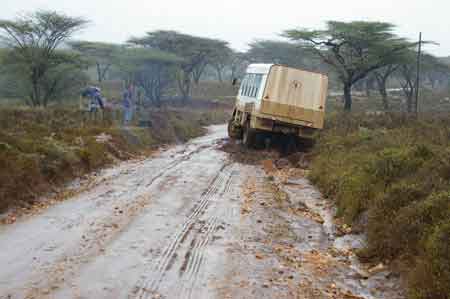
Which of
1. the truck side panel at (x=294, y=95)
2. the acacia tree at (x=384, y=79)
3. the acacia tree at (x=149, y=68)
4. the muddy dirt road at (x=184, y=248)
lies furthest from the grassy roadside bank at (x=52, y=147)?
the acacia tree at (x=149, y=68)

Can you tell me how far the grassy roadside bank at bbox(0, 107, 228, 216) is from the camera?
11.2 meters

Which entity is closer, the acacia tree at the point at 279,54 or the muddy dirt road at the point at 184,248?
the muddy dirt road at the point at 184,248

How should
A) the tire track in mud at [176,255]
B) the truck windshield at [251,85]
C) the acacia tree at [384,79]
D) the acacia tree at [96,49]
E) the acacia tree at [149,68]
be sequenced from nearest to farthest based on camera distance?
the tire track in mud at [176,255] → the truck windshield at [251,85] → the acacia tree at [384,79] → the acacia tree at [149,68] → the acacia tree at [96,49]

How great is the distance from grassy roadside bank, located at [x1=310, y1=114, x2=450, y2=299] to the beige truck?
3184 millimetres

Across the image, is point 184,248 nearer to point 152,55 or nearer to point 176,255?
point 176,255

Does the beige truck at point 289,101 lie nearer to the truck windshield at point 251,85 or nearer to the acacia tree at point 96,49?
the truck windshield at point 251,85

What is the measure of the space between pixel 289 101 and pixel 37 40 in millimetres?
19956

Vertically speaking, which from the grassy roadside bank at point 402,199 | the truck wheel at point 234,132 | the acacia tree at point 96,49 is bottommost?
the truck wheel at point 234,132

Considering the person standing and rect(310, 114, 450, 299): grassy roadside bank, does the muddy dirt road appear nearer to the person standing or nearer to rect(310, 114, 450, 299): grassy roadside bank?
rect(310, 114, 450, 299): grassy roadside bank

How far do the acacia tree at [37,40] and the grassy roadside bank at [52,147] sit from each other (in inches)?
391

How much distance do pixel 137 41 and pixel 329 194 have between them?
4066 centimetres

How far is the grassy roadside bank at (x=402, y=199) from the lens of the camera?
6.50m

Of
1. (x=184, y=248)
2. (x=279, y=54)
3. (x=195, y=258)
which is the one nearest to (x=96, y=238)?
(x=184, y=248)

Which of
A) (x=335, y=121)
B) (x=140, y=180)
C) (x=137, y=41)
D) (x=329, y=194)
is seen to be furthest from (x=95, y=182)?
(x=137, y=41)
